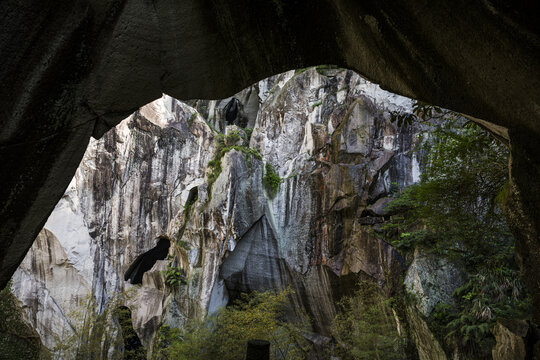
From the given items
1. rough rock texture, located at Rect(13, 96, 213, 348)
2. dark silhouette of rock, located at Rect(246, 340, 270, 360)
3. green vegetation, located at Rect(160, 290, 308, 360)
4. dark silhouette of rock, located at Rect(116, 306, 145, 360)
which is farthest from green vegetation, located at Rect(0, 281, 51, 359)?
dark silhouette of rock, located at Rect(246, 340, 270, 360)

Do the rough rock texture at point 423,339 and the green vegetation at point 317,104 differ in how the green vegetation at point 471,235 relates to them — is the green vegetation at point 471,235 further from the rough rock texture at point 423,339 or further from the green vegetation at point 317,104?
the green vegetation at point 317,104

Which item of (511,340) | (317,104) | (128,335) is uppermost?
(317,104)

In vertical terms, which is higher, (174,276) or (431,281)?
(174,276)

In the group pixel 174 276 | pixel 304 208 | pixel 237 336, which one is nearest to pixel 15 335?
pixel 174 276

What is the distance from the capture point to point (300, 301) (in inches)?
550

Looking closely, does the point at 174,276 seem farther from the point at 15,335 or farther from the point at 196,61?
the point at 196,61

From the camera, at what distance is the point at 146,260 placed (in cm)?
2017

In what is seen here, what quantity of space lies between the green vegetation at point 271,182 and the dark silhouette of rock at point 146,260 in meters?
7.73

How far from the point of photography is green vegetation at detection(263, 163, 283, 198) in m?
16.0

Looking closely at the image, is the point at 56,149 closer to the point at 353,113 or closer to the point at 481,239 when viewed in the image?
the point at 481,239

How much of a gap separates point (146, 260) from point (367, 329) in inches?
569

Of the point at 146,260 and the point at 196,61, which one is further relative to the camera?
the point at 146,260

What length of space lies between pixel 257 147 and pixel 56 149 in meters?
15.7

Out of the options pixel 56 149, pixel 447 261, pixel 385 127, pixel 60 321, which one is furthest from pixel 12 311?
pixel 385 127
